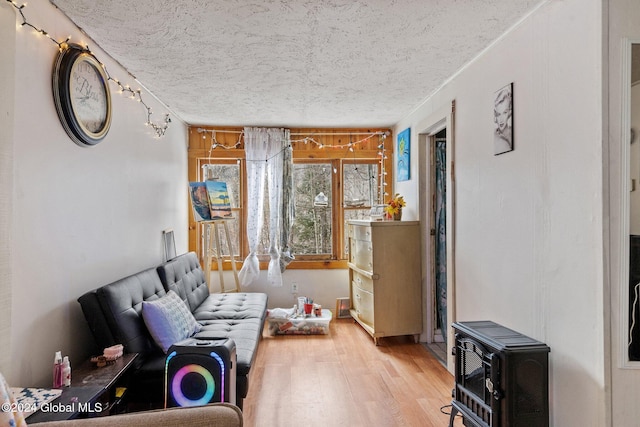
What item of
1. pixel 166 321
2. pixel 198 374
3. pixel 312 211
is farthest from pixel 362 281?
pixel 198 374

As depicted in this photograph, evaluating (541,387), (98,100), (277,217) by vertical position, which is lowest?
(541,387)

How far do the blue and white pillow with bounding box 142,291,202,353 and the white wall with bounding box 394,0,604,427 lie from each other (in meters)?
2.05

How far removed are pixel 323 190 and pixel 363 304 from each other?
164cm

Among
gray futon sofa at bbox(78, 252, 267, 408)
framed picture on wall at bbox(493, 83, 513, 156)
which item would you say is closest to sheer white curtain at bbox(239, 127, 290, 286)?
gray futon sofa at bbox(78, 252, 267, 408)

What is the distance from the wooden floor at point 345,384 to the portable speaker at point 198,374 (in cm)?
54

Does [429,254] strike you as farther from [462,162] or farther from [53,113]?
[53,113]

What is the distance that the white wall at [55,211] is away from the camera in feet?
5.87

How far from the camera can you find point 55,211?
2055 millimetres

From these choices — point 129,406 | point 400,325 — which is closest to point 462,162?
point 400,325

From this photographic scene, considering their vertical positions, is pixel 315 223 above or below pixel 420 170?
below

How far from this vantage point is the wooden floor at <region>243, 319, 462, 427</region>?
2541 millimetres

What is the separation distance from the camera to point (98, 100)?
248 cm

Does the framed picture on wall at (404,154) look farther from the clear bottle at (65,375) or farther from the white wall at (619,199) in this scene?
Result: the clear bottle at (65,375)

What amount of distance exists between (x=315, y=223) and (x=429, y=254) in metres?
1.70
